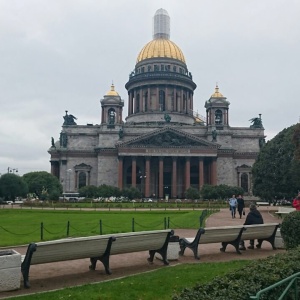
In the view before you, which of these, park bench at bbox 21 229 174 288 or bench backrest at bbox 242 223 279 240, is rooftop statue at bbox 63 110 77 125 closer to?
bench backrest at bbox 242 223 279 240

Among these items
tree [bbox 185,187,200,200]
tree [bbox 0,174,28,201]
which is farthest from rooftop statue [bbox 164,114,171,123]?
tree [bbox 0,174,28,201]

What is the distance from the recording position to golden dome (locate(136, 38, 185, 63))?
9381 cm

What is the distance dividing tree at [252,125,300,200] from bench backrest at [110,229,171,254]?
118ft

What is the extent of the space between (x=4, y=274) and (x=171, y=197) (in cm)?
A: 7154

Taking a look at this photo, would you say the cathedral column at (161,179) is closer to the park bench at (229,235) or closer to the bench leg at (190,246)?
the park bench at (229,235)

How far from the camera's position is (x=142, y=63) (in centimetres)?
9525

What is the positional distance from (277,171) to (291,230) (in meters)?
37.2

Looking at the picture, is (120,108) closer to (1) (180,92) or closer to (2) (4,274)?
(1) (180,92)

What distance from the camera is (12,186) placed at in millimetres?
67812

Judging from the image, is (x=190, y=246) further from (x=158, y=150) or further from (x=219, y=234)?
(x=158, y=150)

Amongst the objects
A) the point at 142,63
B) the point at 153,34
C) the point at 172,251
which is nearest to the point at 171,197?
the point at 142,63

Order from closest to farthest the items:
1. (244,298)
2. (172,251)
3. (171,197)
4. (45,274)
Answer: (244,298) → (45,274) → (172,251) → (171,197)

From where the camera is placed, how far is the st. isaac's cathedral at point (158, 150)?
79000 mm

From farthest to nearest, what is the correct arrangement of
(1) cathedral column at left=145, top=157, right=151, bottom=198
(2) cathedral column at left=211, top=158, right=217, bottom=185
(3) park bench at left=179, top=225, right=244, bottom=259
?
(2) cathedral column at left=211, top=158, right=217, bottom=185, (1) cathedral column at left=145, top=157, right=151, bottom=198, (3) park bench at left=179, top=225, right=244, bottom=259
